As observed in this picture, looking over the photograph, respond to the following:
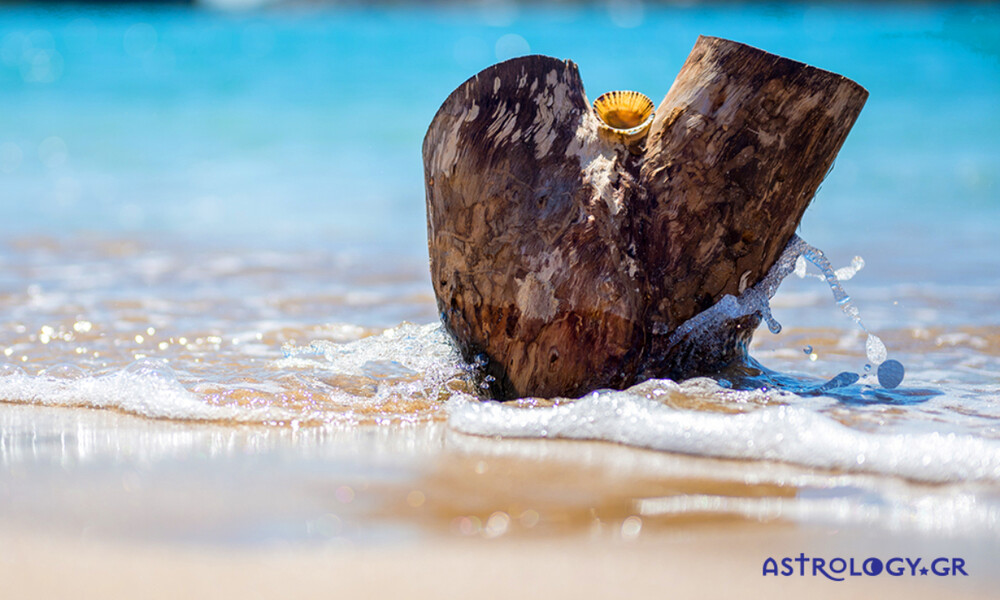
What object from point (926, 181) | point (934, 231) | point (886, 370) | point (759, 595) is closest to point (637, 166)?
point (886, 370)

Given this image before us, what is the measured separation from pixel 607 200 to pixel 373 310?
194 centimetres

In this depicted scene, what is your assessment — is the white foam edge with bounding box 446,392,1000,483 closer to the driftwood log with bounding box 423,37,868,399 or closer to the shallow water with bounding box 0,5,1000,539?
the shallow water with bounding box 0,5,1000,539

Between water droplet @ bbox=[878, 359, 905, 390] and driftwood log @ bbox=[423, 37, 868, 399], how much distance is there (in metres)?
0.59

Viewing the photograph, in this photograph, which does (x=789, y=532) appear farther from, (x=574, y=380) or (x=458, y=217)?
(x=458, y=217)

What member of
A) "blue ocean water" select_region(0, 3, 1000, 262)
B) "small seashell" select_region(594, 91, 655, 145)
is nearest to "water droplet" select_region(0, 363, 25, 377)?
"small seashell" select_region(594, 91, 655, 145)

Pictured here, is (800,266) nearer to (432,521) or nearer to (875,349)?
(875,349)

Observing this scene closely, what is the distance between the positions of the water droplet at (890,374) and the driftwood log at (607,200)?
594mm

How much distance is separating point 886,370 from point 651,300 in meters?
0.86

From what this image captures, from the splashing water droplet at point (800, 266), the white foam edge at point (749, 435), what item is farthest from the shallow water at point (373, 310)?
the splashing water droplet at point (800, 266)

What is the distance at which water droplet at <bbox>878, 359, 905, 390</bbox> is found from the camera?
9.18ft

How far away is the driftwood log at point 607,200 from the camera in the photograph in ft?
8.15

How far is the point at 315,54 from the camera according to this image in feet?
56.3

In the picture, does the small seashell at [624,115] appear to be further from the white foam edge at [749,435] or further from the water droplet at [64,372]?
the water droplet at [64,372]

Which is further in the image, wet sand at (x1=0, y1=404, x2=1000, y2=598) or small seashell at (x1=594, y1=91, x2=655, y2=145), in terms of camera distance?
small seashell at (x1=594, y1=91, x2=655, y2=145)
